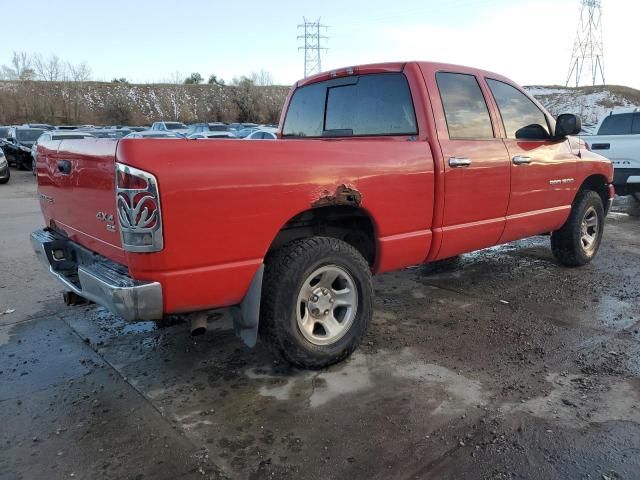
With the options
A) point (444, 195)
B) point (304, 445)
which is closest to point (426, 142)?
point (444, 195)

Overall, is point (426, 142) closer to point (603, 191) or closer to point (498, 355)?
point (498, 355)

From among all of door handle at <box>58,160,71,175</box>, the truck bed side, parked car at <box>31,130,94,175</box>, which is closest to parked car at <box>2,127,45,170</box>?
parked car at <box>31,130,94,175</box>

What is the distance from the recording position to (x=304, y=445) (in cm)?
268

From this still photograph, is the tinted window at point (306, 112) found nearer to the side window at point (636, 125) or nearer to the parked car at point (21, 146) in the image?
the side window at point (636, 125)

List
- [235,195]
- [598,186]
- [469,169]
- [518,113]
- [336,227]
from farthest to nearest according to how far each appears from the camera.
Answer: [598,186] → [518,113] → [469,169] → [336,227] → [235,195]

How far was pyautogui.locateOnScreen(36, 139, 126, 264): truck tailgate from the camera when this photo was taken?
280 centimetres

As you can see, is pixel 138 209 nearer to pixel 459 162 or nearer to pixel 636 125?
pixel 459 162

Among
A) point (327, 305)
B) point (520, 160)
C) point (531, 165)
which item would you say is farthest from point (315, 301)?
point (531, 165)

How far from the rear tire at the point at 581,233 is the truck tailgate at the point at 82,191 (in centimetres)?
489

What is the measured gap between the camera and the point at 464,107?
4.30 meters

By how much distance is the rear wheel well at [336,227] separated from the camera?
3.44 meters

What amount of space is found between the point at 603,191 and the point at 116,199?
225 inches

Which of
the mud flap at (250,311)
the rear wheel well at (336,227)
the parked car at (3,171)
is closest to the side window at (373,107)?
the rear wheel well at (336,227)

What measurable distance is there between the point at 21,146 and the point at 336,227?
22160 mm
